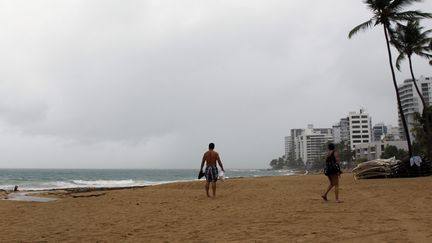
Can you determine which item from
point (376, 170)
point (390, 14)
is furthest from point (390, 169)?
point (390, 14)

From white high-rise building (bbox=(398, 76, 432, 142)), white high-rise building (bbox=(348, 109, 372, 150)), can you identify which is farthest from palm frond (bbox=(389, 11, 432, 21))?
white high-rise building (bbox=(348, 109, 372, 150))

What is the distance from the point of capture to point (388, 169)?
20984 mm

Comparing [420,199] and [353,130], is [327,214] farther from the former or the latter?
[353,130]

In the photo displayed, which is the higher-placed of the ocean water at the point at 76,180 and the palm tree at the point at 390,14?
the palm tree at the point at 390,14

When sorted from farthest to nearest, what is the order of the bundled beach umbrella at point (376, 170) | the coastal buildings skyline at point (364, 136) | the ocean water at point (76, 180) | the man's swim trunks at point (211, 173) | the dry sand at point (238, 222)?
1. the coastal buildings skyline at point (364, 136)
2. the ocean water at point (76, 180)
3. the bundled beach umbrella at point (376, 170)
4. the man's swim trunks at point (211, 173)
5. the dry sand at point (238, 222)

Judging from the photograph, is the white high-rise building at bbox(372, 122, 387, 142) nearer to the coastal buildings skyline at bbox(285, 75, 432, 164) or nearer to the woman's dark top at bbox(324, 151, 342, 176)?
the coastal buildings skyline at bbox(285, 75, 432, 164)

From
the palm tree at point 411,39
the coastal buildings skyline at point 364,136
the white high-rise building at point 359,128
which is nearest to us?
the palm tree at point 411,39

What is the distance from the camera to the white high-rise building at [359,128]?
14950cm

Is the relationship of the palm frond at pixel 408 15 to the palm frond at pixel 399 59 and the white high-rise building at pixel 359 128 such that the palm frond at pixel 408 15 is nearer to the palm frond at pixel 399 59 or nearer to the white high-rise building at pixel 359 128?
the palm frond at pixel 399 59

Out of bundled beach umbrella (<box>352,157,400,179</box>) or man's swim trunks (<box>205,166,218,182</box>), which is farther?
bundled beach umbrella (<box>352,157,400,179</box>)

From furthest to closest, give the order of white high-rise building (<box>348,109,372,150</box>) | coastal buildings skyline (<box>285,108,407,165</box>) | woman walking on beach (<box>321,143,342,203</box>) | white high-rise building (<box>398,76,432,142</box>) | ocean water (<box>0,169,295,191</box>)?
white high-rise building (<box>348,109,372,150</box>) < white high-rise building (<box>398,76,432,142</box>) < coastal buildings skyline (<box>285,108,407,165</box>) < ocean water (<box>0,169,295,191</box>) < woman walking on beach (<box>321,143,342,203</box>)

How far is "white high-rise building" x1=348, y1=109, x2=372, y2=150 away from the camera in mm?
149500

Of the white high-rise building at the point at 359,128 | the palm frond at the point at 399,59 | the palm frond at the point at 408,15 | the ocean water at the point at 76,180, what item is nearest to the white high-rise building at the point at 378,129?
the white high-rise building at the point at 359,128

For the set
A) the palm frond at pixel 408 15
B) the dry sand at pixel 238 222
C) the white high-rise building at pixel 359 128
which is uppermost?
the white high-rise building at pixel 359 128
